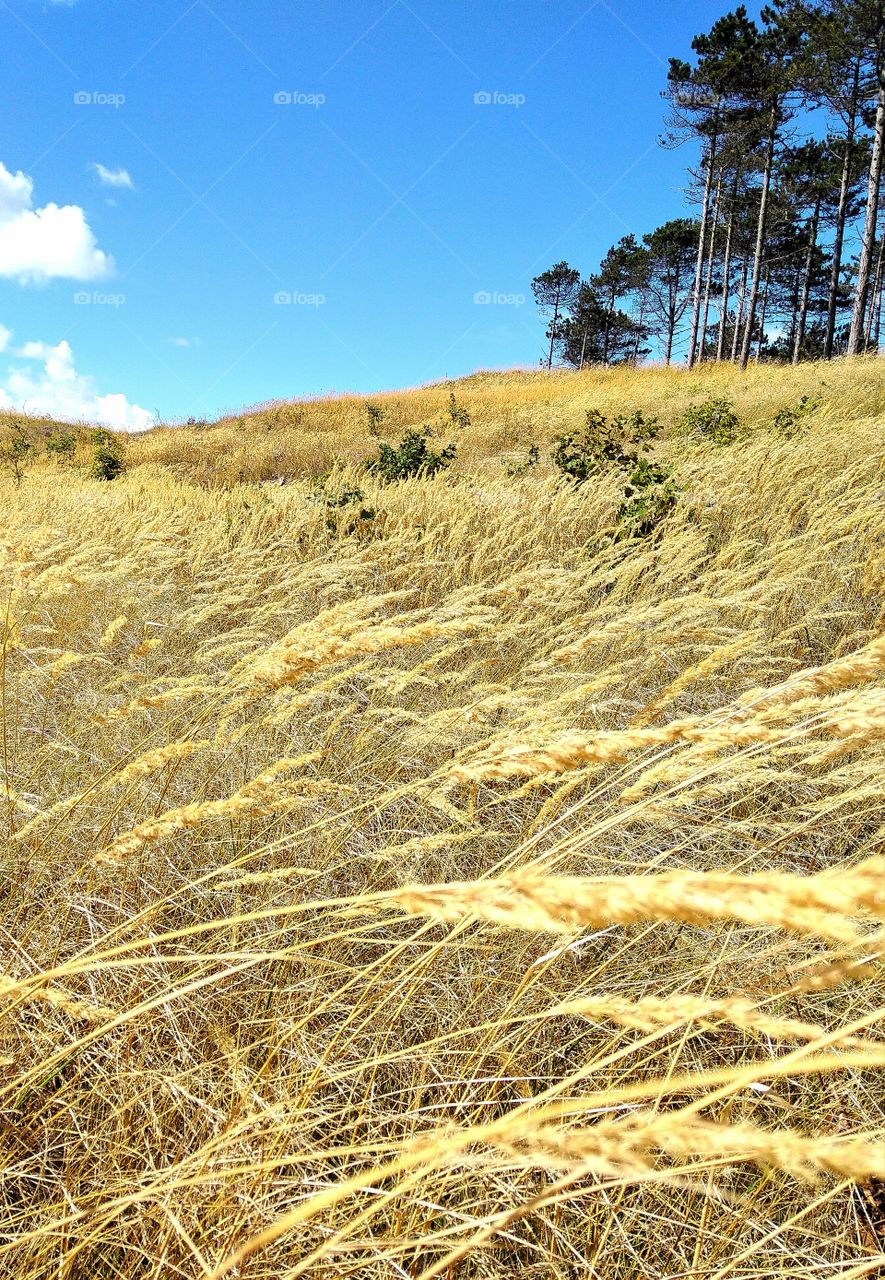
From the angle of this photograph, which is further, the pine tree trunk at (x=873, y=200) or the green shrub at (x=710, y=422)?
the pine tree trunk at (x=873, y=200)

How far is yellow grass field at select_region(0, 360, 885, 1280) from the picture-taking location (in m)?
0.65

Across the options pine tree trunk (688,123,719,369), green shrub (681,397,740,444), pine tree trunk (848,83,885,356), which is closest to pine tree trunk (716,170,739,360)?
pine tree trunk (688,123,719,369)

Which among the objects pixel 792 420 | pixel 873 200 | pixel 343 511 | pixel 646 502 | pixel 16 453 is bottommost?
pixel 343 511

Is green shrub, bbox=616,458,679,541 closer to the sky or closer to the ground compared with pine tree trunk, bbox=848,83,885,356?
closer to the ground

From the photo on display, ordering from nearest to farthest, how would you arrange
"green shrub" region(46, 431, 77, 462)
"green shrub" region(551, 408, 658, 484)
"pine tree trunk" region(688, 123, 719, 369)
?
"green shrub" region(551, 408, 658, 484) < "green shrub" region(46, 431, 77, 462) < "pine tree trunk" region(688, 123, 719, 369)

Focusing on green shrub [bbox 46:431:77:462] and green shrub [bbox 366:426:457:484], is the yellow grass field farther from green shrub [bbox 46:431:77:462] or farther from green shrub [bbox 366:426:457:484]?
green shrub [bbox 46:431:77:462]

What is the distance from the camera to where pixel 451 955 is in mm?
1563

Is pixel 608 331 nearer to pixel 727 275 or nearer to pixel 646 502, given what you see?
pixel 727 275

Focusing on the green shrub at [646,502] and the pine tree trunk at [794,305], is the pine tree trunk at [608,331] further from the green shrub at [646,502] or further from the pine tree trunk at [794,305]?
the green shrub at [646,502]

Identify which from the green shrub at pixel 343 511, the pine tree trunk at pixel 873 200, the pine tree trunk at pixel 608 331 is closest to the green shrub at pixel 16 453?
the green shrub at pixel 343 511

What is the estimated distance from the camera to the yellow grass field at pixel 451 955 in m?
0.65

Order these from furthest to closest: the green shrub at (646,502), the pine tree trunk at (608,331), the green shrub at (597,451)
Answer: the pine tree trunk at (608,331) < the green shrub at (597,451) < the green shrub at (646,502)

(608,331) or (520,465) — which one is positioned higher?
(608,331)

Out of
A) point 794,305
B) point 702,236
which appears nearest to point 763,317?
point 794,305
